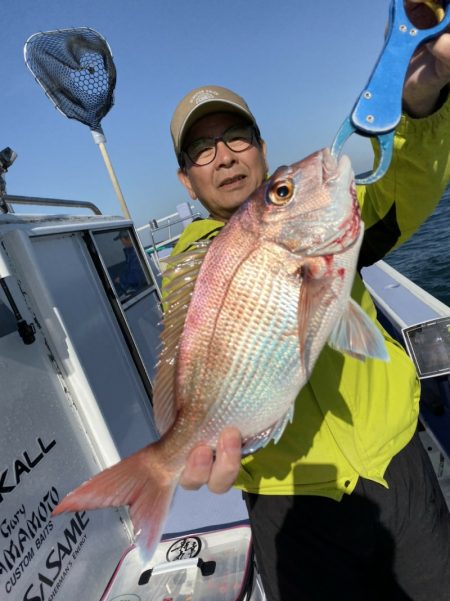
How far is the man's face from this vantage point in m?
2.13

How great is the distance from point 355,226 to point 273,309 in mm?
418

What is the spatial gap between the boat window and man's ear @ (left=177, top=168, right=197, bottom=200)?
210 centimetres

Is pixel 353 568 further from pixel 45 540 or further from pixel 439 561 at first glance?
pixel 45 540

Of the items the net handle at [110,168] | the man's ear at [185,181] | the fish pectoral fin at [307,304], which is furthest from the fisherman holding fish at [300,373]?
the net handle at [110,168]

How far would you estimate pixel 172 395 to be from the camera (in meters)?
1.57

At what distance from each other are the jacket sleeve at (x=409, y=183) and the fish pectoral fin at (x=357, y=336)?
0.62m

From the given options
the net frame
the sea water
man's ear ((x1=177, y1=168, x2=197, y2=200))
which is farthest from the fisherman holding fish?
the sea water

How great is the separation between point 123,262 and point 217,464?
384 cm

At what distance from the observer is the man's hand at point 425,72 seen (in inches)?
54.5

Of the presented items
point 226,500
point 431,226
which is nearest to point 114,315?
point 226,500

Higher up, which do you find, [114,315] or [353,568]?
[114,315]

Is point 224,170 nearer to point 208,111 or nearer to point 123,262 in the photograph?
point 208,111

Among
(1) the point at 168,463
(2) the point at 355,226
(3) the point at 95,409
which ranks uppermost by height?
(2) the point at 355,226

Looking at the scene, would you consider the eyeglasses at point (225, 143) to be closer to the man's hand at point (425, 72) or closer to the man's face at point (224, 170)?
the man's face at point (224, 170)
